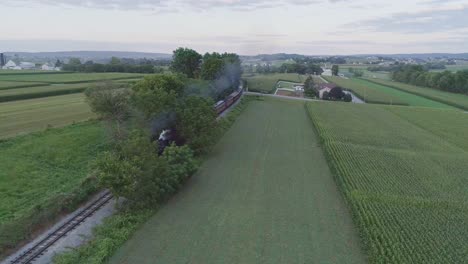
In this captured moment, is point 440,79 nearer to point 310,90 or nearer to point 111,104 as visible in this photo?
point 310,90

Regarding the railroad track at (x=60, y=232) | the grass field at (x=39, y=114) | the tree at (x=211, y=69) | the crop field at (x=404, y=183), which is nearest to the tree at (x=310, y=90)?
the tree at (x=211, y=69)

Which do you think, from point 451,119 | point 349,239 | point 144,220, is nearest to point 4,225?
point 144,220

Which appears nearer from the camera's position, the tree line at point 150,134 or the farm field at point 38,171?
the farm field at point 38,171

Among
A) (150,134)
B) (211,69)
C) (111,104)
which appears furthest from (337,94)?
(111,104)

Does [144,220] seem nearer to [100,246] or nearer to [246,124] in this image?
[100,246]

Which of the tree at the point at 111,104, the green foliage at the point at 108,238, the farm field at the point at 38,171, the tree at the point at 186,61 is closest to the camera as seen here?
the green foliage at the point at 108,238

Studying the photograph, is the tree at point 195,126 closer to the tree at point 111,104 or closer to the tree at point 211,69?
the tree at point 111,104

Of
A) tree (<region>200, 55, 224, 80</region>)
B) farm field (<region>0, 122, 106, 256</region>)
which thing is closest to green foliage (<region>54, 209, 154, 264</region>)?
farm field (<region>0, 122, 106, 256</region>)

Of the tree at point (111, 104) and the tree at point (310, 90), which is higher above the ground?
the tree at point (111, 104)
